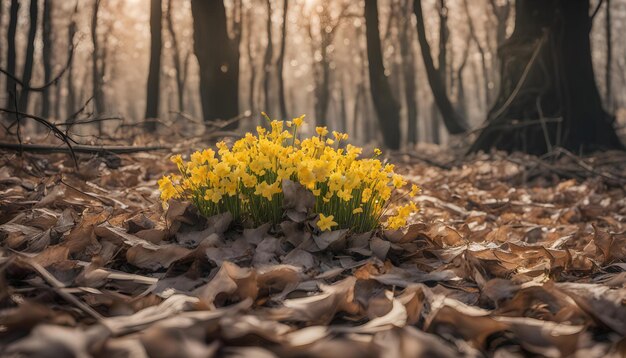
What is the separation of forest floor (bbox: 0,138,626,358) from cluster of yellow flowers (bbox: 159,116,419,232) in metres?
0.09

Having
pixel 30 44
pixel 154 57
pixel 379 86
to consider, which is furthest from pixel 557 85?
pixel 30 44

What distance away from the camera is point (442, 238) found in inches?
91.7

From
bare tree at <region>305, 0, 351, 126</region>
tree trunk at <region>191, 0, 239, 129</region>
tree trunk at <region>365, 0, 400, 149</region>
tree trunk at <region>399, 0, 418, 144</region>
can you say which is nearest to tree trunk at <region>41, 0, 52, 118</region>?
bare tree at <region>305, 0, 351, 126</region>

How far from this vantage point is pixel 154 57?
36.2 feet

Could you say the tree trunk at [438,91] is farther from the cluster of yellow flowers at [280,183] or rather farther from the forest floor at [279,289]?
the cluster of yellow flowers at [280,183]

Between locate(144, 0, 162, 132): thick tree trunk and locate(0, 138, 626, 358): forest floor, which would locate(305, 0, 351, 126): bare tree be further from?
locate(0, 138, 626, 358): forest floor

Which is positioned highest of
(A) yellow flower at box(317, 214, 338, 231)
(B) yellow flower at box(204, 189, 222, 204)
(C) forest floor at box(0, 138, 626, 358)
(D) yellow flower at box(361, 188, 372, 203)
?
(B) yellow flower at box(204, 189, 222, 204)

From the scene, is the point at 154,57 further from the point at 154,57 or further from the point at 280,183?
the point at 280,183

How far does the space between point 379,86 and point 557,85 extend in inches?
183

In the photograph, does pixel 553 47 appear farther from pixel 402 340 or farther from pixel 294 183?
pixel 402 340

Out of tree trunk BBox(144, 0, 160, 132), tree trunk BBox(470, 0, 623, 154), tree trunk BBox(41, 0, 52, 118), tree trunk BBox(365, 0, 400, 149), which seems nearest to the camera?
tree trunk BBox(470, 0, 623, 154)

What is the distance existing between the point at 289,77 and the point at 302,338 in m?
62.2

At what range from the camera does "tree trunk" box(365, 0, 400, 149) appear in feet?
34.6

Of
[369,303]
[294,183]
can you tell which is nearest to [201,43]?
[294,183]
